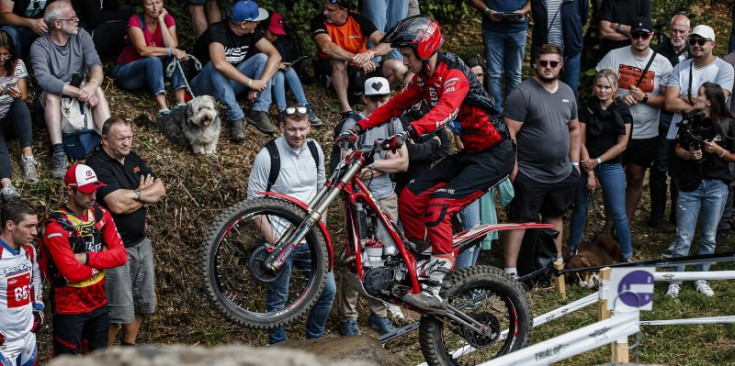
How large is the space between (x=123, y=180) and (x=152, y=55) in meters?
2.39

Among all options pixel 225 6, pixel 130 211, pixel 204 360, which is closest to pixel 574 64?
pixel 225 6

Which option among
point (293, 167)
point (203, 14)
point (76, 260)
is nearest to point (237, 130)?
point (203, 14)

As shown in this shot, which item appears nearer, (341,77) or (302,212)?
(302,212)

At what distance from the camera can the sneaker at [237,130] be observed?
9758 millimetres

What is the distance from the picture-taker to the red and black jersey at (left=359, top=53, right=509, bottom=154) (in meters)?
6.49

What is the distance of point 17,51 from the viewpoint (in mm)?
8516

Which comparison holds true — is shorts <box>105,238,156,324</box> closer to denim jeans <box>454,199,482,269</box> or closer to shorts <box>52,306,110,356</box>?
shorts <box>52,306,110,356</box>

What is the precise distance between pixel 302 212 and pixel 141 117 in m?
3.58

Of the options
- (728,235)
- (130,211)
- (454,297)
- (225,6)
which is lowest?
(728,235)

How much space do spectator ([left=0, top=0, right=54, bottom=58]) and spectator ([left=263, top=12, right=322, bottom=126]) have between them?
7.51ft

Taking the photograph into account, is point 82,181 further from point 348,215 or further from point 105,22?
point 105,22

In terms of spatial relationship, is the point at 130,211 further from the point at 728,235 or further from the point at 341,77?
the point at 728,235

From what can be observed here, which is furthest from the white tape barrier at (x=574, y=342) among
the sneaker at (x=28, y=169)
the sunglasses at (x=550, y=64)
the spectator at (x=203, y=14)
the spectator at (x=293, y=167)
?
the spectator at (x=203, y=14)

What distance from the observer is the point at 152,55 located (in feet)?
31.0
